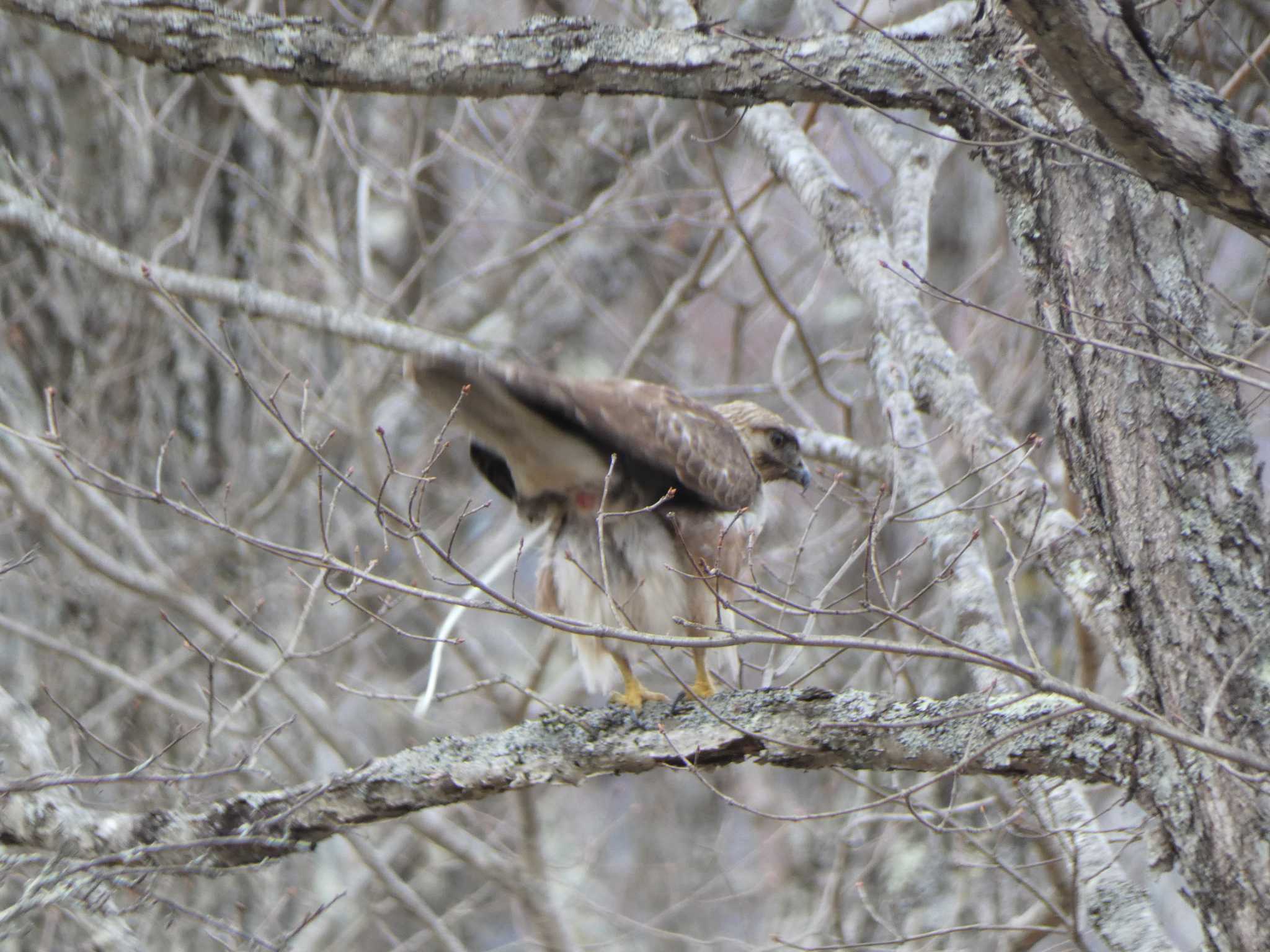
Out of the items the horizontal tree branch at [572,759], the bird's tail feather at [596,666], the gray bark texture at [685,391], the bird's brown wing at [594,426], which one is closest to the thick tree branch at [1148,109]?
the gray bark texture at [685,391]

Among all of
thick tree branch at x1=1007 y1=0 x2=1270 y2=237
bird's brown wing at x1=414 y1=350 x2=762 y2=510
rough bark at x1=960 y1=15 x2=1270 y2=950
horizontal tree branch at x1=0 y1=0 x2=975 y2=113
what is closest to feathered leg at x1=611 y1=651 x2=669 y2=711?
bird's brown wing at x1=414 y1=350 x2=762 y2=510

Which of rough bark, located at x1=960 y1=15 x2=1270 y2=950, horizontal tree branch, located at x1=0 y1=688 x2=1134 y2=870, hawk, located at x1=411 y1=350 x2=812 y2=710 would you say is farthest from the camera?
hawk, located at x1=411 y1=350 x2=812 y2=710

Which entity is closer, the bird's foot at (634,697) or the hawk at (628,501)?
the hawk at (628,501)

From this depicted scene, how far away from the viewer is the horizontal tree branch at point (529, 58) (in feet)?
8.75

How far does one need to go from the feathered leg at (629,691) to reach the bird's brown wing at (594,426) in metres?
0.52

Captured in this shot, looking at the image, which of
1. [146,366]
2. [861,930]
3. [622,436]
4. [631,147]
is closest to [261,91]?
[146,366]

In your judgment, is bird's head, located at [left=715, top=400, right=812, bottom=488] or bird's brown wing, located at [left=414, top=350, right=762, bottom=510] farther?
bird's head, located at [left=715, top=400, right=812, bottom=488]

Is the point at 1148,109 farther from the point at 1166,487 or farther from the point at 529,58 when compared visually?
the point at 529,58

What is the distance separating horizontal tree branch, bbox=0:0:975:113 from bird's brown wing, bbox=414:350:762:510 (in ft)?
1.91

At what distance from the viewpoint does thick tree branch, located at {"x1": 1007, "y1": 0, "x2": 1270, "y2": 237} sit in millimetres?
2025

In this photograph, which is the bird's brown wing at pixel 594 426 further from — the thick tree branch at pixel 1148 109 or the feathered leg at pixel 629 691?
the thick tree branch at pixel 1148 109

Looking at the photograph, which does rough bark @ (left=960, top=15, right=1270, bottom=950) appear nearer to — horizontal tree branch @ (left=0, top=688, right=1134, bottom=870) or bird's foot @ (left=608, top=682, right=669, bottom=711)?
horizontal tree branch @ (left=0, top=688, right=1134, bottom=870)

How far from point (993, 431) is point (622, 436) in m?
0.95

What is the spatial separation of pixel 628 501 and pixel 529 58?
56.7 inches
